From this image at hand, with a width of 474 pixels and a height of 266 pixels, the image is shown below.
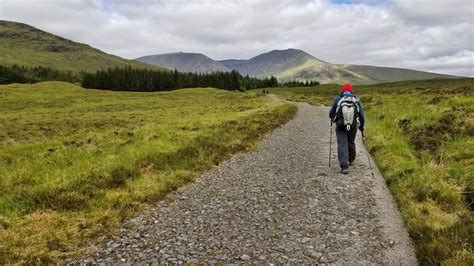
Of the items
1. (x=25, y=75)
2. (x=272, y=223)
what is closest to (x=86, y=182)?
(x=272, y=223)

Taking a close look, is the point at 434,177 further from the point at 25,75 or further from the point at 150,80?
the point at 25,75

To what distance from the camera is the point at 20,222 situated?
324 inches

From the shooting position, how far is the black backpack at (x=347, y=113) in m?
13.0

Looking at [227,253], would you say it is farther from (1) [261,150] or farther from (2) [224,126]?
(2) [224,126]

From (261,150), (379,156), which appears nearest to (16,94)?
(261,150)

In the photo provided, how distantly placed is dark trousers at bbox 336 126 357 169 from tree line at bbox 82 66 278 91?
452ft

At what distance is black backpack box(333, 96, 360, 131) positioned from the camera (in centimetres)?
1300

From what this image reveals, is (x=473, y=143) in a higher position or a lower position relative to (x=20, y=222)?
higher

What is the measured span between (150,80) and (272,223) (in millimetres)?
145071

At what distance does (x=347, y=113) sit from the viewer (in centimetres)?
1305

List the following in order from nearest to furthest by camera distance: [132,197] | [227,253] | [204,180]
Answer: [227,253] < [132,197] < [204,180]

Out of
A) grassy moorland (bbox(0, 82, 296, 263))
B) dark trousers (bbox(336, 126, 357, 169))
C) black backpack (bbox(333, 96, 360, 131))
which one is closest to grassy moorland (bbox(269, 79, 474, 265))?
dark trousers (bbox(336, 126, 357, 169))

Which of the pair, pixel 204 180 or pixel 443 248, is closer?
pixel 443 248

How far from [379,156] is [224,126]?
1241 cm
